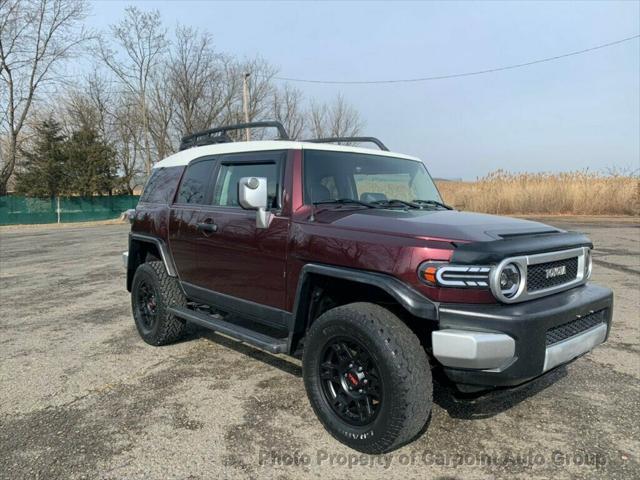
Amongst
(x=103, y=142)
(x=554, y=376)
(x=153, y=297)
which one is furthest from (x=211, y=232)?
(x=103, y=142)

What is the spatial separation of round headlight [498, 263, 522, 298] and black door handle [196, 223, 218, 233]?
2.39 metres

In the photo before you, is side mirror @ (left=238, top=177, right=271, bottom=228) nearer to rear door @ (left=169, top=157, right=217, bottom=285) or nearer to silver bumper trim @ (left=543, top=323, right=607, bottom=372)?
rear door @ (left=169, top=157, right=217, bottom=285)

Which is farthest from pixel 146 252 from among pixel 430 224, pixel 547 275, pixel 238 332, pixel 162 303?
pixel 547 275

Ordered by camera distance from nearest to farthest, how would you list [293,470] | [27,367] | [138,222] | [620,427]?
1. [293,470]
2. [620,427]
3. [27,367]
4. [138,222]

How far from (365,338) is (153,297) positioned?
2960mm

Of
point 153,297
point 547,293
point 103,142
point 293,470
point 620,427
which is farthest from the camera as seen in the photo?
point 103,142

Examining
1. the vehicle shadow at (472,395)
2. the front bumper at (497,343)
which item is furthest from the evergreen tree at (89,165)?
the front bumper at (497,343)

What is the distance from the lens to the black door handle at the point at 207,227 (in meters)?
4.16

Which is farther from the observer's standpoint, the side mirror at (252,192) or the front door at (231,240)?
the front door at (231,240)

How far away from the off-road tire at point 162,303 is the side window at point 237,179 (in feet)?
3.50

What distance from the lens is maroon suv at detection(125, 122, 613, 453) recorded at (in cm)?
269

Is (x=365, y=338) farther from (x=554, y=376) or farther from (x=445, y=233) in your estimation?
(x=554, y=376)

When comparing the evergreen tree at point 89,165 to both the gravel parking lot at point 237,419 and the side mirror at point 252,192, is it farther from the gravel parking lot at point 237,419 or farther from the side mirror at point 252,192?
the side mirror at point 252,192

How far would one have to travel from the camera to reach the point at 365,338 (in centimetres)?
283
